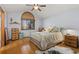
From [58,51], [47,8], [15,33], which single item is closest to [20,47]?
[15,33]

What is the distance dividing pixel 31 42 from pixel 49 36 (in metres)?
0.29

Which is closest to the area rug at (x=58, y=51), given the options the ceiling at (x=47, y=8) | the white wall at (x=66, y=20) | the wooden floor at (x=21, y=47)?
the wooden floor at (x=21, y=47)

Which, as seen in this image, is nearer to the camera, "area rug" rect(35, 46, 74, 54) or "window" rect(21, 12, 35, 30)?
"area rug" rect(35, 46, 74, 54)

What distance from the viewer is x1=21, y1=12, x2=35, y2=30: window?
5.41 feet

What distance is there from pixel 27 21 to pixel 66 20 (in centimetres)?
60

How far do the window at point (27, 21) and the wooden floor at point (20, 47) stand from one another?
7.5 inches

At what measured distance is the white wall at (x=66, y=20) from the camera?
1558 millimetres

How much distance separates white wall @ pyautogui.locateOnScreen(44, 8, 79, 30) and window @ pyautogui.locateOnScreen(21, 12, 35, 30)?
0.21 meters

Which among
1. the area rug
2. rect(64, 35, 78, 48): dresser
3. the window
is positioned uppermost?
the window

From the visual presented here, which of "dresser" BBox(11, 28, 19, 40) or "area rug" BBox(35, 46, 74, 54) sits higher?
"dresser" BBox(11, 28, 19, 40)

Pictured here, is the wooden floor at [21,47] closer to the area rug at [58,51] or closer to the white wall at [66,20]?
the area rug at [58,51]

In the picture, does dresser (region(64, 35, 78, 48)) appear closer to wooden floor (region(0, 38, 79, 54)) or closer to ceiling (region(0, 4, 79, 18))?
wooden floor (region(0, 38, 79, 54))

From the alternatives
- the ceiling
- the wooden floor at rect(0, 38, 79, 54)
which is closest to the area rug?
the wooden floor at rect(0, 38, 79, 54)

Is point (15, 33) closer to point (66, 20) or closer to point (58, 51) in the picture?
point (58, 51)
